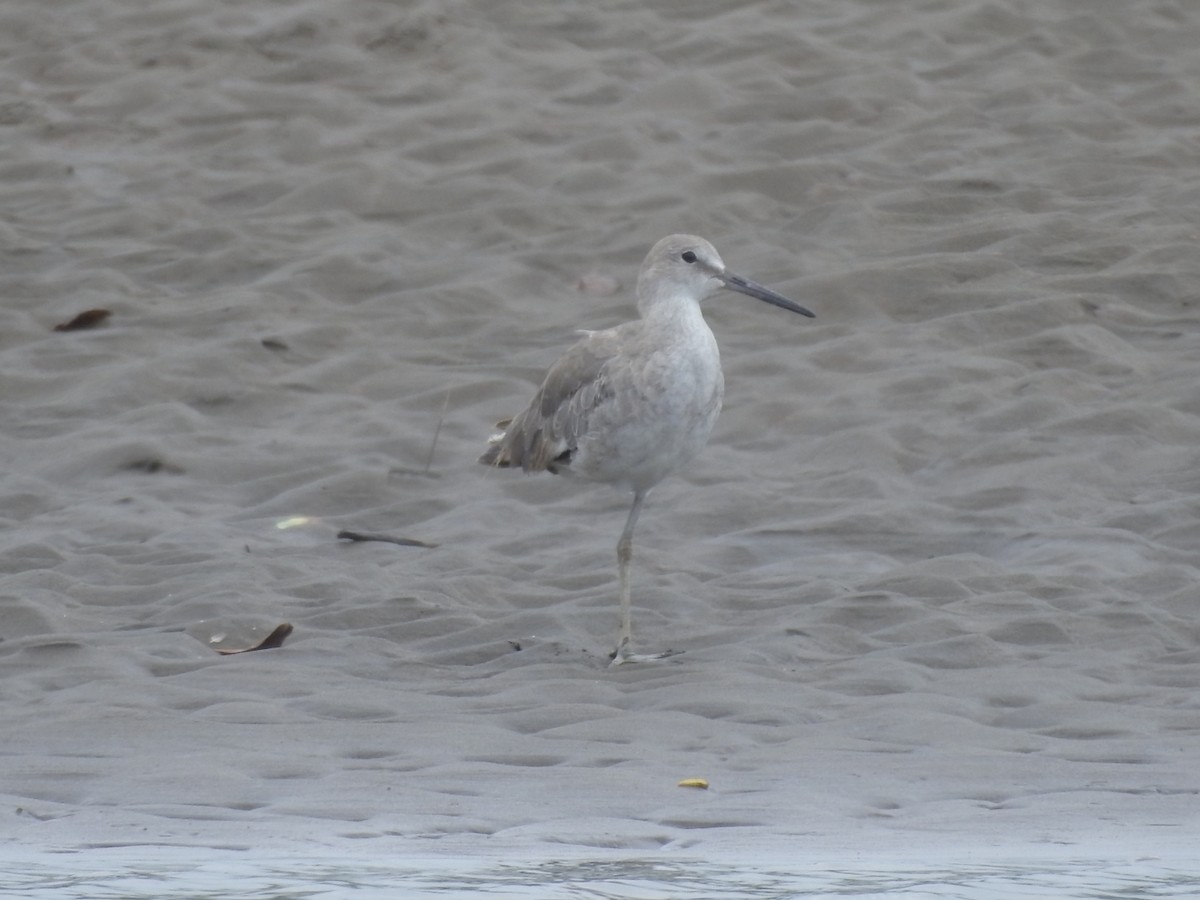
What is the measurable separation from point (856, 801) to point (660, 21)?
28.8 ft

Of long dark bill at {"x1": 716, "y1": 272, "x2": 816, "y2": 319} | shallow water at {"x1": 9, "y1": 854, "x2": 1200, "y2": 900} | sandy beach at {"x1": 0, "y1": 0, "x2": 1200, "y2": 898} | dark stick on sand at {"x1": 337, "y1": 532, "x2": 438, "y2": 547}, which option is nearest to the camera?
shallow water at {"x1": 9, "y1": 854, "x2": 1200, "y2": 900}

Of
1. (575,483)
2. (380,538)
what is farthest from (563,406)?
(575,483)

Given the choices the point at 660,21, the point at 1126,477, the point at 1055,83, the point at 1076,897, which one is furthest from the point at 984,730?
the point at 660,21

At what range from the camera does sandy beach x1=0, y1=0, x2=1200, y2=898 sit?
562 centimetres

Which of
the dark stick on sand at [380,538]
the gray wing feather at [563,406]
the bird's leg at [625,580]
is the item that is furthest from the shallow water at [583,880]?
the dark stick on sand at [380,538]

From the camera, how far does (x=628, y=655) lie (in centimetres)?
697

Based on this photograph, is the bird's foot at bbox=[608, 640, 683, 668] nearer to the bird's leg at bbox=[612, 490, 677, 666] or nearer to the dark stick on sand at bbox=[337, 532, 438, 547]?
the bird's leg at bbox=[612, 490, 677, 666]

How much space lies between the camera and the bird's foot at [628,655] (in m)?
6.89

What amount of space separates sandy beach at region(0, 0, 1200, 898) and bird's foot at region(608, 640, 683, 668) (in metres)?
0.07

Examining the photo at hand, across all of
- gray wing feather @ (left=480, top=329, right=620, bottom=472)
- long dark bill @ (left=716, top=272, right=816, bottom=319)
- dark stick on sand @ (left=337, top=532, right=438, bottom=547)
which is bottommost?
dark stick on sand @ (left=337, top=532, right=438, bottom=547)

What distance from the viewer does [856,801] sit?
5.46 m

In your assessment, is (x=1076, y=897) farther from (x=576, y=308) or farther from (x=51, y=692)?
(x=576, y=308)

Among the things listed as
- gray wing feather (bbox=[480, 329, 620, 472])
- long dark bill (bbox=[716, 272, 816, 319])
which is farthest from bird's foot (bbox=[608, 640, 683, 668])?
long dark bill (bbox=[716, 272, 816, 319])

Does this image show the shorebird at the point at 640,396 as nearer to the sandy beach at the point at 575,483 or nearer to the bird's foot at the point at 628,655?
the bird's foot at the point at 628,655
